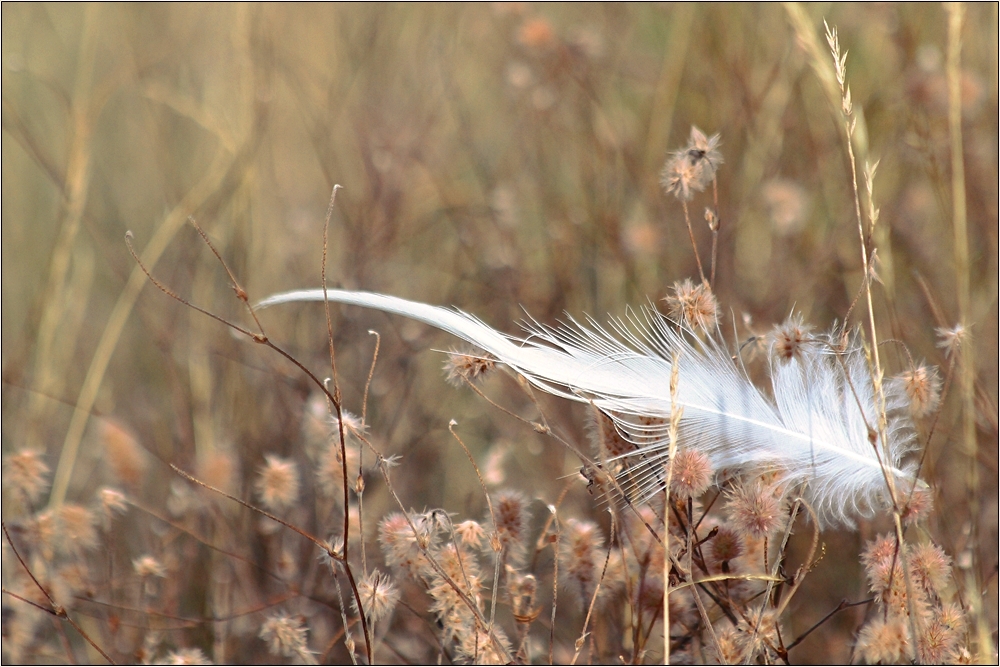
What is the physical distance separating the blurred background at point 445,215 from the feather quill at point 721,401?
463 mm

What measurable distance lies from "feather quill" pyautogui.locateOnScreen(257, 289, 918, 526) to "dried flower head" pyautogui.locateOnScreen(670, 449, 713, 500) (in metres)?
0.06

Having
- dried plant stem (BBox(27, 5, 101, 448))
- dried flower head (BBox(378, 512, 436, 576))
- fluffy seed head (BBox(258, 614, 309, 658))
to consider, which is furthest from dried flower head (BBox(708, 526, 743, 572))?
dried plant stem (BBox(27, 5, 101, 448))

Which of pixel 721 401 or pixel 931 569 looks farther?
pixel 721 401

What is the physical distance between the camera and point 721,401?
3.12 feet

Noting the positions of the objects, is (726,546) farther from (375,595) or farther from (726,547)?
(375,595)

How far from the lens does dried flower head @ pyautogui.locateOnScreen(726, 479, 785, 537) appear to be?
2.65ft

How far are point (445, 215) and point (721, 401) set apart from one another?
51.3 inches

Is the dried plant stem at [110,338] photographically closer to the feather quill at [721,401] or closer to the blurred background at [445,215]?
the blurred background at [445,215]

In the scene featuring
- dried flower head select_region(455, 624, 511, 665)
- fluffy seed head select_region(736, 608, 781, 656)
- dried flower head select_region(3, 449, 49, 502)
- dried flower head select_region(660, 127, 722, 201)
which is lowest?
dried flower head select_region(455, 624, 511, 665)

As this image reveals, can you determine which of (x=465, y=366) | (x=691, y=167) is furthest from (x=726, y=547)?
(x=691, y=167)

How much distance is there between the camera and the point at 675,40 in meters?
1.93

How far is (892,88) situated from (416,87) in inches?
50.9

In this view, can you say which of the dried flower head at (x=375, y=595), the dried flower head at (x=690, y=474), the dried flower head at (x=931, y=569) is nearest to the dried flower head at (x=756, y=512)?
the dried flower head at (x=690, y=474)

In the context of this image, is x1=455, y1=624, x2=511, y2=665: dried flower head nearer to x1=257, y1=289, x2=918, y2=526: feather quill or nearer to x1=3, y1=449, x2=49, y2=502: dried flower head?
x1=257, y1=289, x2=918, y2=526: feather quill
